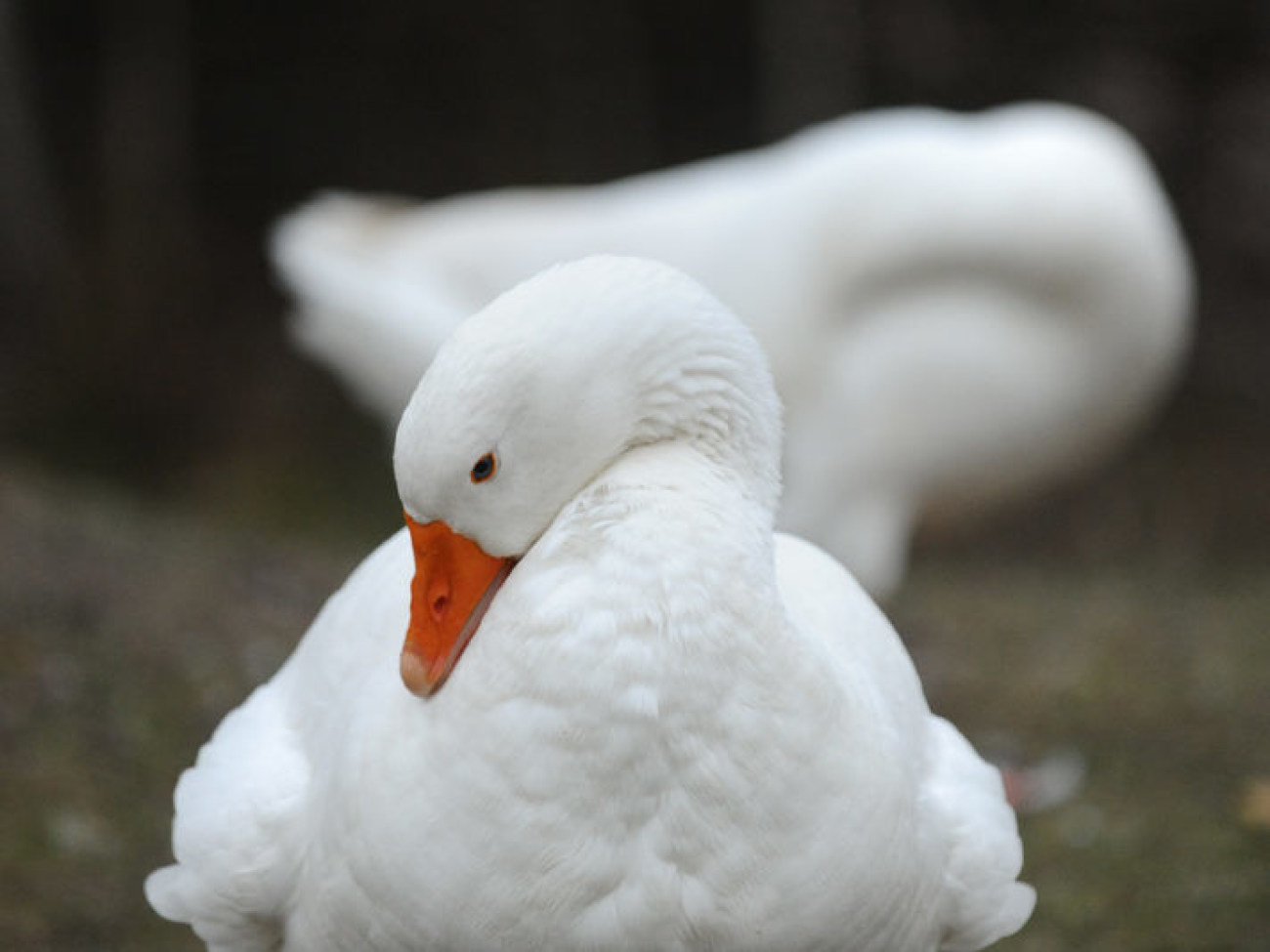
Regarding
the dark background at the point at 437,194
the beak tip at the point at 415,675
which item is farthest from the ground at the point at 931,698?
the beak tip at the point at 415,675

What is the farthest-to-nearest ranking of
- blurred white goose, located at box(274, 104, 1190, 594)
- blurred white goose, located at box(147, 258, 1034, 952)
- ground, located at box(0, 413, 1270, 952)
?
blurred white goose, located at box(274, 104, 1190, 594), ground, located at box(0, 413, 1270, 952), blurred white goose, located at box(147, 258, 1034, 952)

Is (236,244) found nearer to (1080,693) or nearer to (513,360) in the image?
(1080,693)

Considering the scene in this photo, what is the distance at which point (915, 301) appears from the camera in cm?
577

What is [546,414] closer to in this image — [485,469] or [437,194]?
[485,469]

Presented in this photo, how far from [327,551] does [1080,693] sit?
319cm

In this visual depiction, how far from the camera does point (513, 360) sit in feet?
7.50

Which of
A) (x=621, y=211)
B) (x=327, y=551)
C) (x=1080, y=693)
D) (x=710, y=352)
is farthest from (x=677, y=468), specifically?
(x=327, y=551)

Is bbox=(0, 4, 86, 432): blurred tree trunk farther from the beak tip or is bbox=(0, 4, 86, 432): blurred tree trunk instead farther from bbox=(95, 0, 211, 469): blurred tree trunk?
the beak tip

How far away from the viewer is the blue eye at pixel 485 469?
232 centimetres

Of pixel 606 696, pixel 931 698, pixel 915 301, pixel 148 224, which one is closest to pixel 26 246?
pixel 148 224

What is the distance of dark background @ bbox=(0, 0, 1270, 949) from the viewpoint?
18.0 ft

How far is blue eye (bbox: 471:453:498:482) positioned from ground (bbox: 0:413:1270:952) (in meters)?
1.96

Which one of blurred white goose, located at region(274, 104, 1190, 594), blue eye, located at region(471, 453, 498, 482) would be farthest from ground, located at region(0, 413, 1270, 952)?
blue eye, located at region(471, 453, 498, 482)

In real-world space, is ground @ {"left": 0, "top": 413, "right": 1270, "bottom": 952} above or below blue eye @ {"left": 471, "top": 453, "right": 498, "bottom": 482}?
below
